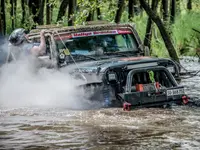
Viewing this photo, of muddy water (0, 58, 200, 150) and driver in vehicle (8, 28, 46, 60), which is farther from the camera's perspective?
driver in vehicle (8, 28, 46, 60)

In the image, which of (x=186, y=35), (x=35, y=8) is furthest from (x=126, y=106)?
(x=35, y=8)

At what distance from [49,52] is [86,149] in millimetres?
4660

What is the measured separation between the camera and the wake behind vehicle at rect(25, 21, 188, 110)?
10.5m

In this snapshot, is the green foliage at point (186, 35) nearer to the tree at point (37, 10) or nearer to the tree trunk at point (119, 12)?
the tree trunk at point (119, 12)

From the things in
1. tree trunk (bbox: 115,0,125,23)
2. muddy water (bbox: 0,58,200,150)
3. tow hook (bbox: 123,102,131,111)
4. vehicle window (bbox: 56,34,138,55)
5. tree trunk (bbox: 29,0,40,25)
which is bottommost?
muddy water (bbox: 0,58,200,150)

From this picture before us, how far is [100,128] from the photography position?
9.04 m

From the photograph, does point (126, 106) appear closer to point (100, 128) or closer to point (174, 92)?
point (174, 92)

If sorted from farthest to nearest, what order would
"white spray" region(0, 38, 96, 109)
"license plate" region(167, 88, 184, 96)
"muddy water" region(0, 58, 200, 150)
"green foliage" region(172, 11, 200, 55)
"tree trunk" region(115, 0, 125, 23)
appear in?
1. "green foliage" region(172, 11, 200, 55)
2. "tree trunk" region(115, 0, 125, 23)
3. "white spray" region(0, 38, 96, 109)
4. "license plate" region(167, 88, 184, 96)
5. "muddy water" region(0, 58, 200, 150)

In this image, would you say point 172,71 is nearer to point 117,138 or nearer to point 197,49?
point 117,138

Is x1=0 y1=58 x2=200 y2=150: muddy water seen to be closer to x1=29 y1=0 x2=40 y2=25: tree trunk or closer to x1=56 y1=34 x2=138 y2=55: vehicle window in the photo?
x1=56 y1=34 x2=138 y2=55: vehicle window

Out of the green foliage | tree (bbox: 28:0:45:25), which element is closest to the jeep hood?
the green foliage

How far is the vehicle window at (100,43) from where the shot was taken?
11.8 metres

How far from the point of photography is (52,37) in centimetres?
1177

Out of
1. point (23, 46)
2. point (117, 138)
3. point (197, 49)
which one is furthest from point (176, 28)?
point (117, 138)
